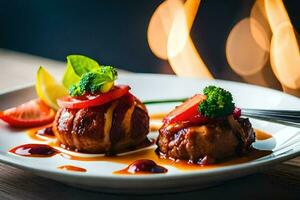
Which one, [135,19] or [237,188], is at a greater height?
[135,19]

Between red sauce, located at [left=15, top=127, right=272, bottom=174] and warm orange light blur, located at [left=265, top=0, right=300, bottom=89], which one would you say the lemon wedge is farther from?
warm orange light blur, located at [left=265, top=0, right=300, bottom=89]

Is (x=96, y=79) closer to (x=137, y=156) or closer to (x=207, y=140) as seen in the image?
(x=137, y=156)

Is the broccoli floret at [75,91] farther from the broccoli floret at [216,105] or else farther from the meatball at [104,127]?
the broccoli floret at [216,105]

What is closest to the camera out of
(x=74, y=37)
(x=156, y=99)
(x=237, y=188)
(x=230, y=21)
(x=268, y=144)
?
(x=237, y=188)

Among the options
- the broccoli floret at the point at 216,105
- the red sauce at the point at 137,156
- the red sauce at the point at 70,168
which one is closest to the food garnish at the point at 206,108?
the broccoli floret at the point at 216,105

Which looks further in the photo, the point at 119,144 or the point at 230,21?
the point at 230,21

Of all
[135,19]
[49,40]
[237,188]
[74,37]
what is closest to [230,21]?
[135,19]

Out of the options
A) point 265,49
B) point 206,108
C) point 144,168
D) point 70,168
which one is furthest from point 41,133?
point 265,49

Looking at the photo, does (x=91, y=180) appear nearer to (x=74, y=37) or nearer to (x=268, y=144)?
(x=268, y=144)
